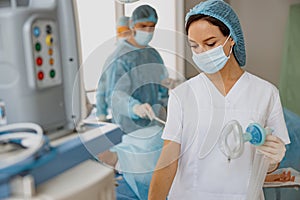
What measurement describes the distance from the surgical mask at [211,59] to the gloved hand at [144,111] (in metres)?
0.39

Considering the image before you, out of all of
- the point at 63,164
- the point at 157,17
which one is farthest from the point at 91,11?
the point at 63,164

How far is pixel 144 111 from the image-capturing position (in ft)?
5.67

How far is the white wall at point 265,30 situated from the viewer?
2270 millimetres

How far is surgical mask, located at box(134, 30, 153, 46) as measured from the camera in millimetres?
1796

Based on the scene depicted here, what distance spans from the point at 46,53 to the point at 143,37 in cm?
102

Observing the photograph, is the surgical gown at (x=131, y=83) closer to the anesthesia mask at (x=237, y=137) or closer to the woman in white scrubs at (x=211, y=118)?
the woman in white scrubs at (x=211, y=118)

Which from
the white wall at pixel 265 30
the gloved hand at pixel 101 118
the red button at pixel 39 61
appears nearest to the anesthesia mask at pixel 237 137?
the gloved hand at pixel 101 118

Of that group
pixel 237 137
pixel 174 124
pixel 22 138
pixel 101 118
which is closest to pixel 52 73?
pixel 22 138

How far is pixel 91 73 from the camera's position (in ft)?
4.32

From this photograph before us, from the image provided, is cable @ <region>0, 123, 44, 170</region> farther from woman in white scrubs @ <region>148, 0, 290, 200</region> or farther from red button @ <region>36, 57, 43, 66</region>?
woman in white scrubs @ <region>148, 0, 290, 200</region>

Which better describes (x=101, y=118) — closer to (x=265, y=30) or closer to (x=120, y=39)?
(x=120, y=39)

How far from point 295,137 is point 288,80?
19.3 inches

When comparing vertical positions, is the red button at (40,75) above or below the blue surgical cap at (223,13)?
below

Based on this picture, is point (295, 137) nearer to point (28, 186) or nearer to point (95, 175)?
point (95, 175)
